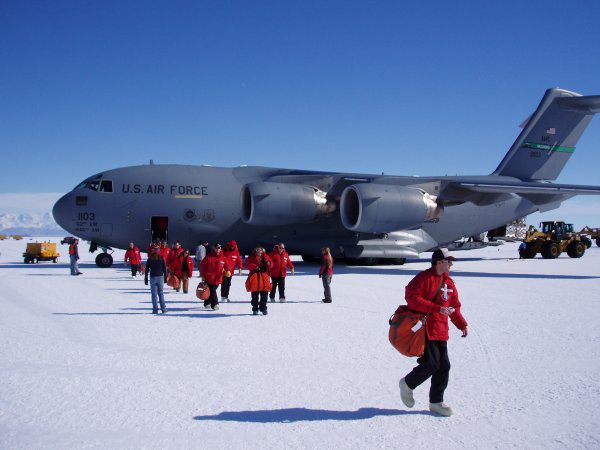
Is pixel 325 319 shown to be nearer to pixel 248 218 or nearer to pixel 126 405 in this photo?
pixel 126 405

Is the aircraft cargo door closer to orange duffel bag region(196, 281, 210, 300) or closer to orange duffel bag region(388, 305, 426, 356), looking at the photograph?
orange duffel bag region(196, 281, 210, 300)

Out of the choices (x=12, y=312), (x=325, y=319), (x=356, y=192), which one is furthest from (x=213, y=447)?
(x=356, y=192)

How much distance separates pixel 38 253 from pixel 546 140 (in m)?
24.7

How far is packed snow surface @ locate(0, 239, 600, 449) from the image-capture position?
14.0ft

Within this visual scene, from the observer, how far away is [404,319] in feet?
15.4

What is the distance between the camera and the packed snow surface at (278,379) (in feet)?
14.0

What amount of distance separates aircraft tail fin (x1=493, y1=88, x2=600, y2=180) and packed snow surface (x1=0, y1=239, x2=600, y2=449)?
1635 cm

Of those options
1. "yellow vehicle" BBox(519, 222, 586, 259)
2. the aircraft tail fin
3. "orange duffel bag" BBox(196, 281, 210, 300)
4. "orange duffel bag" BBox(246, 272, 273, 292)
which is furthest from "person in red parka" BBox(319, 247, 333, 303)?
"yellow vehicle" BBox(519, 222, 586, 259)

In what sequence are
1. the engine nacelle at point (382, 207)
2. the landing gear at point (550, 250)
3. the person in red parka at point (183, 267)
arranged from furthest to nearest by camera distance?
the landing gear at point (550, 250)
the engine nacelle at point (382, 207)
the person in red parka at point (183, 267)

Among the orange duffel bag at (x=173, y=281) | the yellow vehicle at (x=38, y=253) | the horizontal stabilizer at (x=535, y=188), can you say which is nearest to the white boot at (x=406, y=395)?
the orange duffel bag at (x=173, y=281)

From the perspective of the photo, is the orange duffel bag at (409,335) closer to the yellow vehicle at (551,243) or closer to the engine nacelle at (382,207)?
the engine nacelle at (382,207)

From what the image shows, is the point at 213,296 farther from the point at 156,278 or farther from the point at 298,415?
the point at 298,415

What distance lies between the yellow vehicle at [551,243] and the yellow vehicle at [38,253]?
83.0 feet

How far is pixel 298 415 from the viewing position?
469 centimetres
